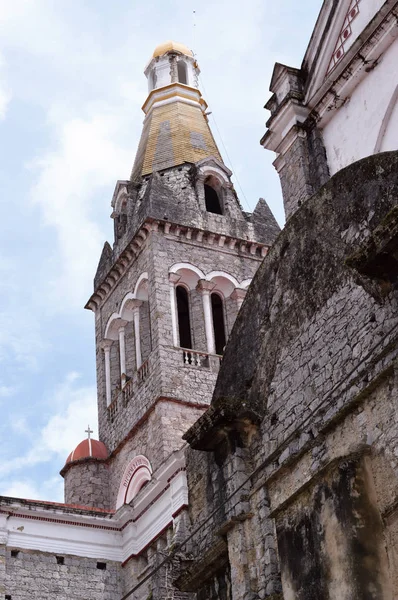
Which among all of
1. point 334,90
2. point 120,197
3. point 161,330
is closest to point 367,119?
point 334,90

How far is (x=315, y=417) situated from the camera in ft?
25.9

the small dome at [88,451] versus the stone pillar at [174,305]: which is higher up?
the stone pillar at [174,305]

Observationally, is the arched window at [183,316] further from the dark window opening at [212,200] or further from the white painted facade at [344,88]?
the white painted facade at [344,88]

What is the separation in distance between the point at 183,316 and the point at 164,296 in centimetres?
146

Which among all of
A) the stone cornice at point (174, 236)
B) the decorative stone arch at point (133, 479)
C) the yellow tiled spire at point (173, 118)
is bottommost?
the decorative stone arch at point (133, 479)

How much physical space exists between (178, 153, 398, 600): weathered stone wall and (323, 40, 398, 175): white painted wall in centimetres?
111

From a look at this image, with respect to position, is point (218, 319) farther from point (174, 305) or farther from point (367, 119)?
point (367, 119)

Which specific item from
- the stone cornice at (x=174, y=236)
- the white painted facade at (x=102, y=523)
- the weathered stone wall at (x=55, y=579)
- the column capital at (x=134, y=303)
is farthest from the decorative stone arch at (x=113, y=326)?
the weathered stone wall at (x=55, y=579)

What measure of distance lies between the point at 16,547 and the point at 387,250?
48.1ft

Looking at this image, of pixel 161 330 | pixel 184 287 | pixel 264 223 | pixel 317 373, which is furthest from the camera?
pixel 264 223

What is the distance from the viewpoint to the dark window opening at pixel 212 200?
95.3ft

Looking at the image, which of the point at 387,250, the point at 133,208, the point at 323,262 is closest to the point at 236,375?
the point at 323,262

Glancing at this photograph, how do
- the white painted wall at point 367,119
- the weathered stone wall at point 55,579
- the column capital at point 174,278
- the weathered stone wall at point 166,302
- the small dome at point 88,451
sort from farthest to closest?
the column capital at point 174,278 < the small dome at point 88,451 < the weathered stone wall at point 166,302 < the weathered stone wall at point 55,579 < the white painted wall at point 367,119

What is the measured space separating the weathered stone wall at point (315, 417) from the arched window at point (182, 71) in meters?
24.4
